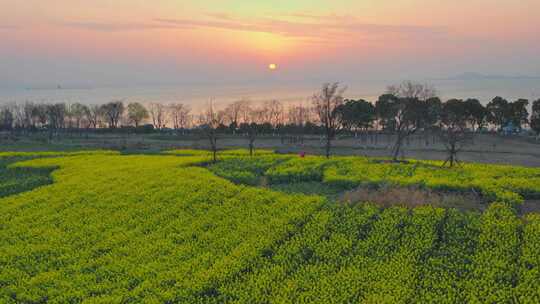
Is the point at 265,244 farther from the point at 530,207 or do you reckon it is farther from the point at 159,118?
the point at 159,118

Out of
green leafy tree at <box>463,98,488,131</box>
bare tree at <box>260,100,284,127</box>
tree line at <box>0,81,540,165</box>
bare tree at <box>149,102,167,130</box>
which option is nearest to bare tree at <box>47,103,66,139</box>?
tree line at <box>0,81,540,165</box>

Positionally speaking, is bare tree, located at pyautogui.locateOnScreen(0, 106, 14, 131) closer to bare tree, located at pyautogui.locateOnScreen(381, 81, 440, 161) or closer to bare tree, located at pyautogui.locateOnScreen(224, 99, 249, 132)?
bare tree, located at pyautogui.locateOnScreen(224, 99, 249, 132)

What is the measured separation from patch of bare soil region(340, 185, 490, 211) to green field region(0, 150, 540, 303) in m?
0.53

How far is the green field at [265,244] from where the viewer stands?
12211 millimetres

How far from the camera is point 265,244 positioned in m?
15.3

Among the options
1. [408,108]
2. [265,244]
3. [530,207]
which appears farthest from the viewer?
[408,108]

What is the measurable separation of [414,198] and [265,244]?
782 cm

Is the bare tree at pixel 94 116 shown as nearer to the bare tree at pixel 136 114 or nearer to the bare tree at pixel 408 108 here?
the bare tree at pixel 136 114

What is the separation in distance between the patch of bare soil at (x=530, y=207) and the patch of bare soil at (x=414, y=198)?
1508 millimetres

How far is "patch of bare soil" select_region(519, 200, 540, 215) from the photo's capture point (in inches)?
721

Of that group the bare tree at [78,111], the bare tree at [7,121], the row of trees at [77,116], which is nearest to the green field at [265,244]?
the row of trees at [77,116]

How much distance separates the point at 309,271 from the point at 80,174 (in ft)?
72.0

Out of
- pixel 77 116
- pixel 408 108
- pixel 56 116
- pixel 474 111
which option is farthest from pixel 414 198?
pixel 77 116

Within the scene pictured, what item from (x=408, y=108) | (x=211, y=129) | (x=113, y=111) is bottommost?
(x=211, y=129)
